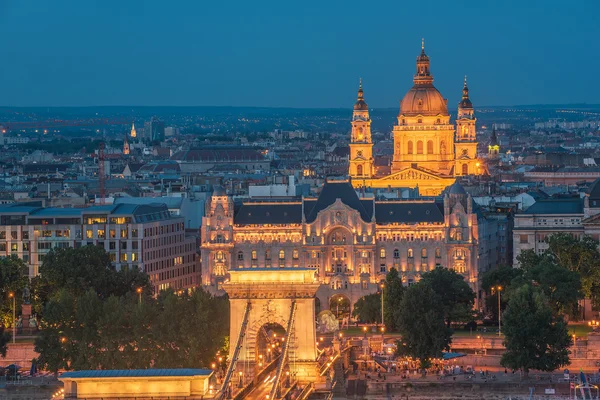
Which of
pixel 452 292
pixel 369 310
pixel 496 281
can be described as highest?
pixel 496 281

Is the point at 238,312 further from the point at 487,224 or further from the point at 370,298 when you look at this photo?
the point at 487,224

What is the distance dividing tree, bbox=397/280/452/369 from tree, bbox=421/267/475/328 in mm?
11911

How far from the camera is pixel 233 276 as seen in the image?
335 ft

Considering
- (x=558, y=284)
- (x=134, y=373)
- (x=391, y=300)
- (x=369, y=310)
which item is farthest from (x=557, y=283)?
(x=134, y=373)

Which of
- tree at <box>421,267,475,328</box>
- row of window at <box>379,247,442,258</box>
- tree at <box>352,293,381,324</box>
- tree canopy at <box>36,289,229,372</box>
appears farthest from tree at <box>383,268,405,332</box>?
row of window at <box>379,247,442,258</box>

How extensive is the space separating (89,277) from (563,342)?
103ft

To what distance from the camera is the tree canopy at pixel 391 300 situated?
13262cm

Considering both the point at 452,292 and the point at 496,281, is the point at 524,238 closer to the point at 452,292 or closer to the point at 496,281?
the point at 496,281

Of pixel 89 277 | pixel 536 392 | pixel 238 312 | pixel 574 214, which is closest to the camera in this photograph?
pixel 238 312

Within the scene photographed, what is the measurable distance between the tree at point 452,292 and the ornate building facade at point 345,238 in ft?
35.8

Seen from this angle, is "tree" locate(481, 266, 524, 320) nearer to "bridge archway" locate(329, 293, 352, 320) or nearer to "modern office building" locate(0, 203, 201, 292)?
"bridge archway" locate(329, 293, 352, 320)

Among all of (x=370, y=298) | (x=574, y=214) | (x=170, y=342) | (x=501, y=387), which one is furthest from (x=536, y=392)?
(x=574, y=214)

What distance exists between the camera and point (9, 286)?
135 meters

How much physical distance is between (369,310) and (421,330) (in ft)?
65.4
